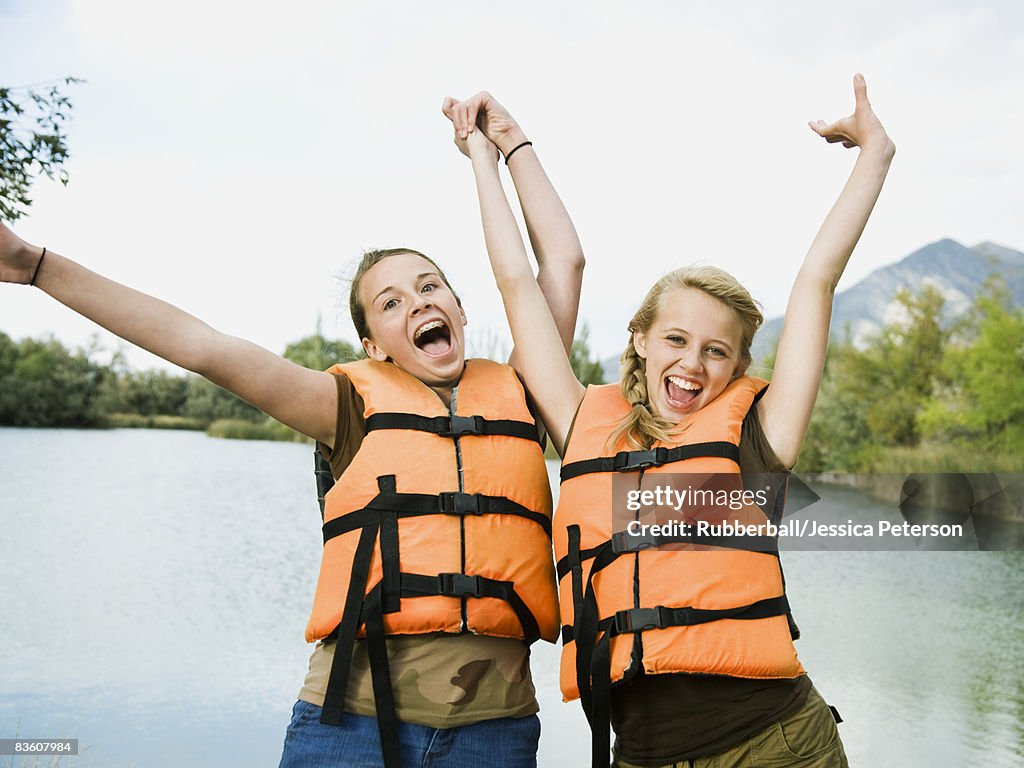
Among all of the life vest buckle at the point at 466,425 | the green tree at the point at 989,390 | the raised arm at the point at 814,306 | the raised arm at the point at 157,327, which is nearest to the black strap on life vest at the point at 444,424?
the life vest buckle at the point at 466,425

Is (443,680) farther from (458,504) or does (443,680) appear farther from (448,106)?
(448,106)

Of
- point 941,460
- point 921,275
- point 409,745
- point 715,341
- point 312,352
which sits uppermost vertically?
point 921,275

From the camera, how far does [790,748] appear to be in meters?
2.20

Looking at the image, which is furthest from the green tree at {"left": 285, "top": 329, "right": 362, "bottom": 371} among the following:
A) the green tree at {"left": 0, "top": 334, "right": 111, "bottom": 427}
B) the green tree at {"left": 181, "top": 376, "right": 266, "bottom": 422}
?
the green tree at {"left": 0, "top": 334, "right": 111, "bottom": 427}

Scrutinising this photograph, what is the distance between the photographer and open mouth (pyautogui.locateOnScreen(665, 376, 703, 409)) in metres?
2.60

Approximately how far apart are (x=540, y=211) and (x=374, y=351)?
0.68 metres

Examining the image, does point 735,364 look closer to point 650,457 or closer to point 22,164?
point 650,457

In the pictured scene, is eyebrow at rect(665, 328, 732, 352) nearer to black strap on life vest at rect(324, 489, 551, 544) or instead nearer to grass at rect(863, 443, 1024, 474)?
black strap on life vest at rect(324, 489, 551, 544)

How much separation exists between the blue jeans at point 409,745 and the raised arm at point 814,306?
0.99 metres

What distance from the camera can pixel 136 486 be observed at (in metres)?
22.8

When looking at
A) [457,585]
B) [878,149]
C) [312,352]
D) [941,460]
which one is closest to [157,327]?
[457,585]

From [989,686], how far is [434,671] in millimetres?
9919

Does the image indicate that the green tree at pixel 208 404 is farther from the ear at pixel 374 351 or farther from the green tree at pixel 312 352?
the ear at pixel 374 351

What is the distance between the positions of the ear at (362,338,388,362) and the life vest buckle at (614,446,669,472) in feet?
2.50
